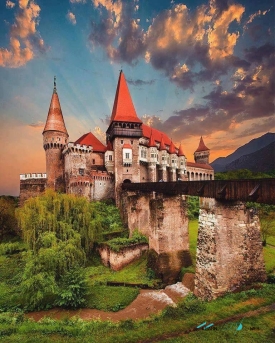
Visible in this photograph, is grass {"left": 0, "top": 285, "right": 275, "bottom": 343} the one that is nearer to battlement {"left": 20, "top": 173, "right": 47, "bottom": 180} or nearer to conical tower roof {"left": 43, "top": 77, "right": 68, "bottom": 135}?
battlement {"left": 20, "top": 173, "right": 47, "bottom": 180}

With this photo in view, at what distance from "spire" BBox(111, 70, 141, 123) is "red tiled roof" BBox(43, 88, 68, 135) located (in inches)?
307

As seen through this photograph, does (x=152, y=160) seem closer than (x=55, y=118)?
No

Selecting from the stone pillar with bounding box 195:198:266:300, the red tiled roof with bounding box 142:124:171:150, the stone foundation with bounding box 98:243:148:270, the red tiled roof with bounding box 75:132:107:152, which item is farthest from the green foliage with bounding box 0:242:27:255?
the red tiled roof with bounding box 142:124:171:150

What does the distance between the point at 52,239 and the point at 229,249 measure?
12.6 meters

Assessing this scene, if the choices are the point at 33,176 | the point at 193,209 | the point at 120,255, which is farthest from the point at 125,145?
the point at 120,255

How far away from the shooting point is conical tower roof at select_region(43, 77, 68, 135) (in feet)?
105

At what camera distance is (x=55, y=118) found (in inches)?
1277

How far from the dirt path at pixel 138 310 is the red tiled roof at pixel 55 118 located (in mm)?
25358

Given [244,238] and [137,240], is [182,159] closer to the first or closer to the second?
[137,240]

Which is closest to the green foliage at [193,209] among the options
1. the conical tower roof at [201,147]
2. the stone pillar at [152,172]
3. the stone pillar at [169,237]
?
the stone pillar at [152,172]

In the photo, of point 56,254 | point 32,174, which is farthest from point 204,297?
point 32,174

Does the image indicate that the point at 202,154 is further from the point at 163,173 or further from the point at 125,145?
the point at 125,145

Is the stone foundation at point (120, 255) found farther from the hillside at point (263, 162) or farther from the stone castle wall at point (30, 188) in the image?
the hillside at point (263, 162)

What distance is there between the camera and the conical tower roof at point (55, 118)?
1259 inches
